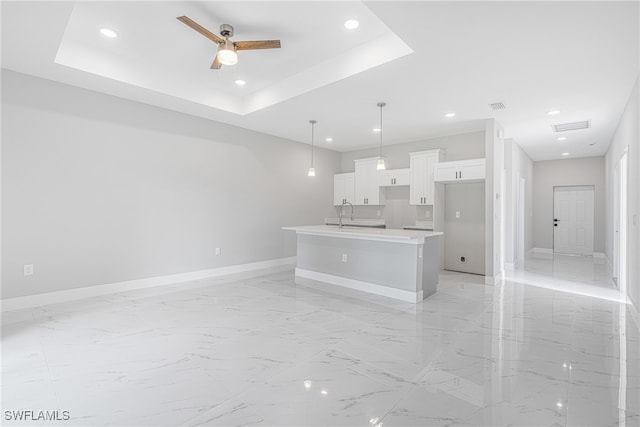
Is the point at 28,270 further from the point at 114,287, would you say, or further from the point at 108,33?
the point at 108,33

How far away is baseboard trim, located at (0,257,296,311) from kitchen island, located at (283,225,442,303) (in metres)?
1.49

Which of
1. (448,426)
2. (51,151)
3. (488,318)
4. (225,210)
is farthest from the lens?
(225,210)

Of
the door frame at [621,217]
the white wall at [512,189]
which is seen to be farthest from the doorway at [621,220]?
the white wall at [512,189]

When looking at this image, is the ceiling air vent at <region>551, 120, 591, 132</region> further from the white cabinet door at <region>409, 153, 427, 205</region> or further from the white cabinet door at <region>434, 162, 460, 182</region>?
the white cabinet door at <region>409, 153, 427, 205</region>

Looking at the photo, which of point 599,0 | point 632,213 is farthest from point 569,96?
point 599,0

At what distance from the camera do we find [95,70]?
3.77m

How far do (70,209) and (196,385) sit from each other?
11.0ft

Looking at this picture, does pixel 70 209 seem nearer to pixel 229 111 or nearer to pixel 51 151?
pixel 51 151

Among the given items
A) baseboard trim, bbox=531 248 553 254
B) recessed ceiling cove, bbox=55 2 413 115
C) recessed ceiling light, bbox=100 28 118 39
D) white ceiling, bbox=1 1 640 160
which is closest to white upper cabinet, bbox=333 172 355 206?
white ceiling, bbox=1 1 640 160

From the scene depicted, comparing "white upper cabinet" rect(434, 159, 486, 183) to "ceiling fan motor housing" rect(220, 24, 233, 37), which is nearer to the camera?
"ceiling fan motor housing" rect(220, 24, 233, 37)

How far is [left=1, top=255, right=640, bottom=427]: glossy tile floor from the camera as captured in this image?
1.88 m

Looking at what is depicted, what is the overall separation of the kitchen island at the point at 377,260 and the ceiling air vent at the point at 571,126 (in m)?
3.31

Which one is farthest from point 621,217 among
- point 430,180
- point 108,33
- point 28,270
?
point 28,270

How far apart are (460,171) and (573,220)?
225 inches
